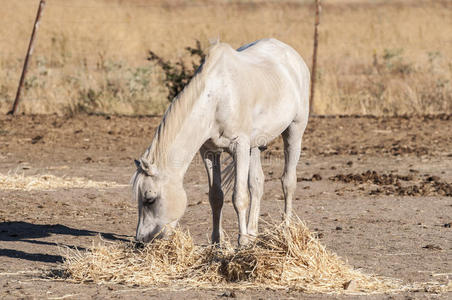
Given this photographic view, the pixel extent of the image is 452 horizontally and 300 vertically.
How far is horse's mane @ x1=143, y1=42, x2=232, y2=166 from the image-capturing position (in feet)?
19.3

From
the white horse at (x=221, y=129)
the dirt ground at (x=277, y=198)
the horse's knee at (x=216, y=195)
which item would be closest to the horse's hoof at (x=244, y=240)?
the white horse at (x=221, y=129)

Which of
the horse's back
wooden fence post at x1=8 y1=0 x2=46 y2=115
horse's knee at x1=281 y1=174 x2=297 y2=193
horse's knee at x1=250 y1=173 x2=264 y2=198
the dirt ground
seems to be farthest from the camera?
wooden fence post at x1=8 y1=0 x2=46 y2=115

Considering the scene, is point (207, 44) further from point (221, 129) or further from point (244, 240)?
point (244, 240)

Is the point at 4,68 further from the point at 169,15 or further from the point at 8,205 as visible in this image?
the point at 169,15

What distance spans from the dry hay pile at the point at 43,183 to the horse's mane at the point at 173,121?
4.32 metres

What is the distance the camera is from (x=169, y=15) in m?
38.5

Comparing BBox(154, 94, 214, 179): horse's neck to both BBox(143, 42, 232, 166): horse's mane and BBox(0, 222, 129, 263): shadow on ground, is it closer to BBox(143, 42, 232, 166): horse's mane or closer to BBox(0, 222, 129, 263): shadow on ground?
BBox(143, 42, 232, 166): horse's mane

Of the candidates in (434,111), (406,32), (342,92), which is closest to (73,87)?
(342,92)

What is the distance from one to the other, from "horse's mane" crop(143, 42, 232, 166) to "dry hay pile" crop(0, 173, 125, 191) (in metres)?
4.32

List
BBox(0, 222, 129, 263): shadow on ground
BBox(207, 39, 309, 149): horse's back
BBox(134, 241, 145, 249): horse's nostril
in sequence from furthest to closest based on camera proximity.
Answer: BBox(0, 222, 129, 263): shadow on ground, BBox(207, 39, 309, 149): horse's back, BBox(134, 241, 145, 249): horse's nostril

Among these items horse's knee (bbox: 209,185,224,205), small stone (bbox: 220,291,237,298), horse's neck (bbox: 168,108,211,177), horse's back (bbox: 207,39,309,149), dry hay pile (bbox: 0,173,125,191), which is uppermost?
horse's back (bbox: 207,39,309,149)

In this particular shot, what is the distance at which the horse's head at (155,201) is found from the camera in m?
5.84

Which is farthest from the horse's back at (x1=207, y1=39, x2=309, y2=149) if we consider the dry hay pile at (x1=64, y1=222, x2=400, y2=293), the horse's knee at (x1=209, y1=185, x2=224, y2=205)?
the dry hay pile at (x1=64, y1=222, x2=400, y2=293)

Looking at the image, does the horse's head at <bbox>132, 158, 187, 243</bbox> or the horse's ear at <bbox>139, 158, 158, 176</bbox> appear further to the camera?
the horse's head at <bbox>132, 158, 187, 243</bbox>
